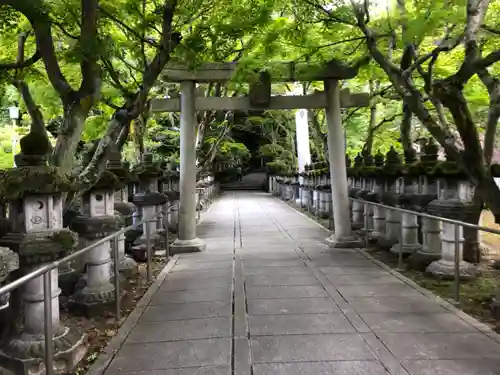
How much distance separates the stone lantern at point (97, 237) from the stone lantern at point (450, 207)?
4.52 metres

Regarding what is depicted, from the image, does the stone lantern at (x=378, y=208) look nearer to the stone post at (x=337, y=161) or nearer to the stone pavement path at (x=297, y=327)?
the stone post at (x=337, y=161)

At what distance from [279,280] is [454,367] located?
3233 mm

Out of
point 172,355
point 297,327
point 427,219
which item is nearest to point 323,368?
point 297,327

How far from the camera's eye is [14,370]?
3.72 m

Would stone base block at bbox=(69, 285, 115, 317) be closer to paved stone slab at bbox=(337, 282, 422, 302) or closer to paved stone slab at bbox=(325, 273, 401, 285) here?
paved stone slab at bbox=(337, 282, 422, 302)

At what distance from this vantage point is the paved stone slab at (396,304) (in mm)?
5168

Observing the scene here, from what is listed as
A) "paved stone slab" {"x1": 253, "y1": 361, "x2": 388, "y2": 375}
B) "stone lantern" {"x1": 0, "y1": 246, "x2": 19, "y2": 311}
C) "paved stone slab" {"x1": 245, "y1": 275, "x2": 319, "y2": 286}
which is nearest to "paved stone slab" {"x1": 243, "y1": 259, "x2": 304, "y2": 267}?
"paved stone slab" {"x1": 245, "y1": 275, "x2": 319, "y2": 286}

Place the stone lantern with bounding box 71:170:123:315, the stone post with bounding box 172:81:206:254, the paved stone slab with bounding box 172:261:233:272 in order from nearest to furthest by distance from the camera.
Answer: the stone lantern with bounding box 71:170:123:315, the paved stone slab with bounding box 172:261:233:272, the stone post with bounding box 172:81:206:254

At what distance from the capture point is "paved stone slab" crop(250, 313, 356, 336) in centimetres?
452

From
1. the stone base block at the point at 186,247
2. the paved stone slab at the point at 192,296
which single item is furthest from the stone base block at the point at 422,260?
the stone base block at the point at 186,247

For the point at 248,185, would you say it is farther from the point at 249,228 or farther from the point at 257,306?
the point at 257,306

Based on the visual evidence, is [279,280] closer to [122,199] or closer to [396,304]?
[396,304]

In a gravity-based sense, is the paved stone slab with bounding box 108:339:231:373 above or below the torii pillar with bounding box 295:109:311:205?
below

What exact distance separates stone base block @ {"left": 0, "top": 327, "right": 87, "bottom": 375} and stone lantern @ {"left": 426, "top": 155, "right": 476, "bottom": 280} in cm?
501
